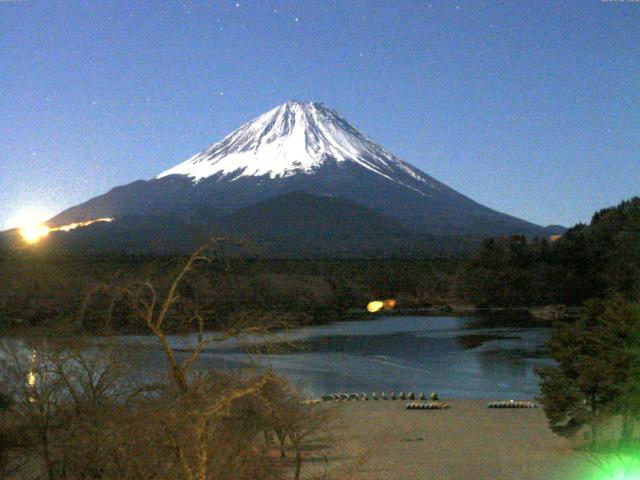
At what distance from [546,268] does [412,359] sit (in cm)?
2626

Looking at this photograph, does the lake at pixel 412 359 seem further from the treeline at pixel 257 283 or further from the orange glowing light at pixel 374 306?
the orange glowing light at pixel 374 306

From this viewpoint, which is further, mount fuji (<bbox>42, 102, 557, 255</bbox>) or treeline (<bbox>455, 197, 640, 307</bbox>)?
mount fuji (<bbox>42, 102, 557, 255</bbox>)

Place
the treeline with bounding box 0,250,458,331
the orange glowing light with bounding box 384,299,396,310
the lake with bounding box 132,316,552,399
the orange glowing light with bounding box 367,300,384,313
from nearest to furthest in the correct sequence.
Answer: the lake with bounding box 132,316,552,399 < the treeline with bounding box 0,250,458,331 < the orange glowing light with bounding box 367,300,384,313 < the orange glowing light with bounding box 384,299,396,310

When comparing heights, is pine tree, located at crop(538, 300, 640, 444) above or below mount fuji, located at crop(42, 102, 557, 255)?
below

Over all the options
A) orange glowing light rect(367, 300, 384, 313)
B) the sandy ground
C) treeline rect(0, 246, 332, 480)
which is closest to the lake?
the sandy ground

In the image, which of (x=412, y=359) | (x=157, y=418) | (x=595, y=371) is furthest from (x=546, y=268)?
(x=157, y=418)

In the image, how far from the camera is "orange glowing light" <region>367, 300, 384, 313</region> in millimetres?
52000

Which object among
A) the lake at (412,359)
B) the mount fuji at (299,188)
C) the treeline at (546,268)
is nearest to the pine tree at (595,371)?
the lake at (412,359)

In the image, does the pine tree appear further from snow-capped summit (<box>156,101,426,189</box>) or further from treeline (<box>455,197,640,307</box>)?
snow-capped summit (<box>156,101,426,189</box>)

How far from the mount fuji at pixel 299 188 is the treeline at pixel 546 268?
36.6 m

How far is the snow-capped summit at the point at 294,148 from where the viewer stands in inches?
4729

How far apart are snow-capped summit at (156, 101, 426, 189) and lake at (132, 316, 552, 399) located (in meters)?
78.9

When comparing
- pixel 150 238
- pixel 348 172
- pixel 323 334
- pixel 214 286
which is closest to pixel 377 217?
pixel 348 172

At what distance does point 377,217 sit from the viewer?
97375 millimetres
